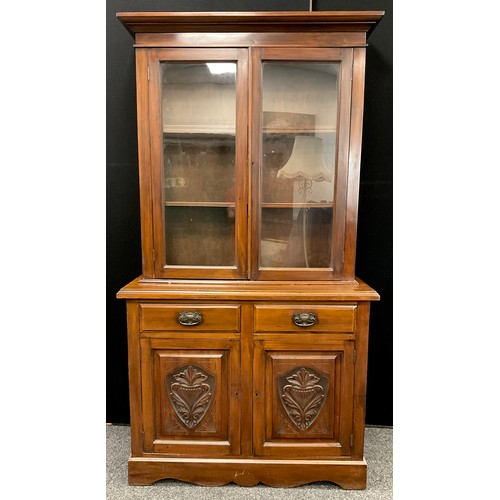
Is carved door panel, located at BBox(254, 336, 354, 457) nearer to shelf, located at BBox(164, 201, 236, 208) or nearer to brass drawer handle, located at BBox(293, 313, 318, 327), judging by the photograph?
brass drawer handle, located at BBox(293, 313, 318, 327)

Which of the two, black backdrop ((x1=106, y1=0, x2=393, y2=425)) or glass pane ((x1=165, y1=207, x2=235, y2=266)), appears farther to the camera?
black backdrop ((x1=106, y1=0, x2=393, y2=425))

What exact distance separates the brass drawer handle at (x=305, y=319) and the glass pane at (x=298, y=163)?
25 cm

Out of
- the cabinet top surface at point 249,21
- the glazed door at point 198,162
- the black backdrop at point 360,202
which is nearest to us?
the cabinet top surface at point 249,21

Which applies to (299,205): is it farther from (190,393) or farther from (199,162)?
(190,393)

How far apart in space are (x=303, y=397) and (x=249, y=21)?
1.57 meters

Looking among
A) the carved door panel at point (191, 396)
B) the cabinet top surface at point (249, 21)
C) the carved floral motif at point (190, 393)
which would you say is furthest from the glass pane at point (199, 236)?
the cabinet top surface at point (249, 21)

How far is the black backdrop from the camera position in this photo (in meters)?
2.05

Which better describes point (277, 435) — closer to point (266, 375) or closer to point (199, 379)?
point (266, 375)

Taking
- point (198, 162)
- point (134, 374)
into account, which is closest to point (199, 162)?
point (198, 162)

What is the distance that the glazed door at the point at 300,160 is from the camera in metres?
1.71

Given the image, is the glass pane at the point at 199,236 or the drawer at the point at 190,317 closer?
the drawer at the point at 190,317

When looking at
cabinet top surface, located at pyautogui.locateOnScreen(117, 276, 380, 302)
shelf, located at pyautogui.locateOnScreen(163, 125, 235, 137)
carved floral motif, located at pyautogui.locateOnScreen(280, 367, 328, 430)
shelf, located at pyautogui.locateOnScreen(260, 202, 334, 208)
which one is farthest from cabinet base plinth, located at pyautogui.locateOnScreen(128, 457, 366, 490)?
shelf, located at pyautogui.locateOnScreen(163, 125, 235, 137)

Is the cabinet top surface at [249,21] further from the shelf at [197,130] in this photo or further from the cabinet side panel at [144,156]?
the shelf at [197,130]

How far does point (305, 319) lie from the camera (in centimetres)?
169
